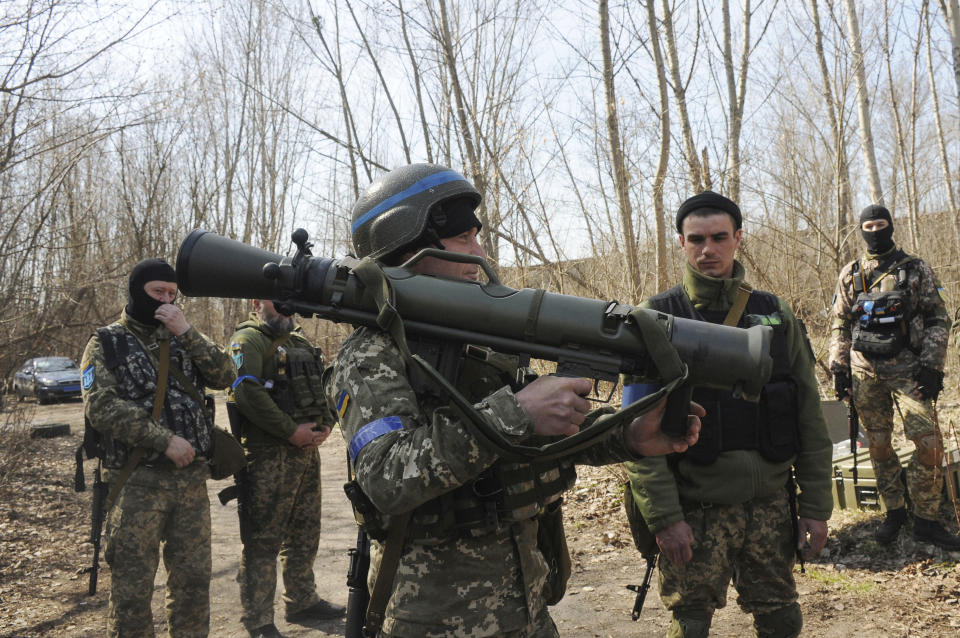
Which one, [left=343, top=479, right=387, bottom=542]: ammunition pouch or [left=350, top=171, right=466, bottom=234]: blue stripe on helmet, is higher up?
[left=350, top=171, right=466, bottom=234]: blue stripe on helmet

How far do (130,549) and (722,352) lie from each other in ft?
10.2

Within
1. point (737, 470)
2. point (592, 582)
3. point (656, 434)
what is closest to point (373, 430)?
point (656, 434)

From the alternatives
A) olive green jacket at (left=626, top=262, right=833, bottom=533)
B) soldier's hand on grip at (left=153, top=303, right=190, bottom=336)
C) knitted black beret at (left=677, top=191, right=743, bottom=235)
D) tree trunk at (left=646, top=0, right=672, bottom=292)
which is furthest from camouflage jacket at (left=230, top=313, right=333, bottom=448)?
tree trunk at (left=646, top=0, right=672, bottom=292)

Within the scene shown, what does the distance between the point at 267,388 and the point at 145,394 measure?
0.81m

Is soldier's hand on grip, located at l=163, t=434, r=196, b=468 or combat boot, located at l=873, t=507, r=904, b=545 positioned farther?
combat boot, located at l=873, t=507, r=904, b=545

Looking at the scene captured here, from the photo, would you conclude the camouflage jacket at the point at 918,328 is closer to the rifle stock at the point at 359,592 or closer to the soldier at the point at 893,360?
the soldier at the point at 893,360

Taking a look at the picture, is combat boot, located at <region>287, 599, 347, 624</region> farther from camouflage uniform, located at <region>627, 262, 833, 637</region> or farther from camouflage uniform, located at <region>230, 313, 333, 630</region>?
camouflage uniform, located at <region>627, 262, 833, 637</region>

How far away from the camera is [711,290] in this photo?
8.90ft

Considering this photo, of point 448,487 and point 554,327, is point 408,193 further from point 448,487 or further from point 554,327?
point 448,487

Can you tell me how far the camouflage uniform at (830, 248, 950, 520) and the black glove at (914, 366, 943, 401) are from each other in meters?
0.04

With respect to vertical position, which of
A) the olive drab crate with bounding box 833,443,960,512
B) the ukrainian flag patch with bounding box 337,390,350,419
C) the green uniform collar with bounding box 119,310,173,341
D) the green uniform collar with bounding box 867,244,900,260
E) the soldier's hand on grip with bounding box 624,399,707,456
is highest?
the green uniform collar with bounding box 867,244,900,260

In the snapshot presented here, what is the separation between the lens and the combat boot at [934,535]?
4.21 m

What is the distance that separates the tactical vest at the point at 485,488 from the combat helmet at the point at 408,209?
1.05ft

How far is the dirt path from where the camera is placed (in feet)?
12.2
